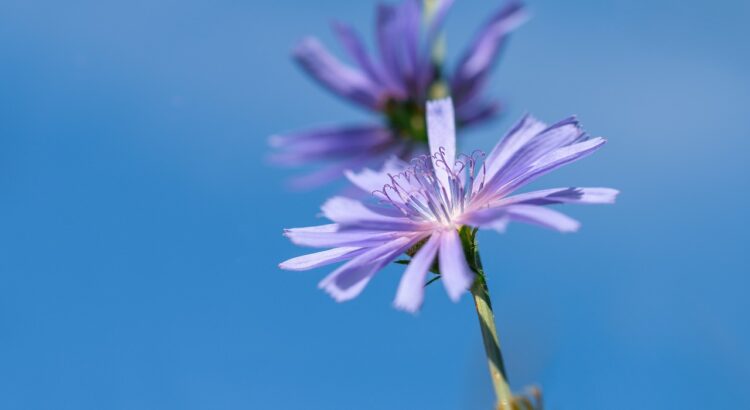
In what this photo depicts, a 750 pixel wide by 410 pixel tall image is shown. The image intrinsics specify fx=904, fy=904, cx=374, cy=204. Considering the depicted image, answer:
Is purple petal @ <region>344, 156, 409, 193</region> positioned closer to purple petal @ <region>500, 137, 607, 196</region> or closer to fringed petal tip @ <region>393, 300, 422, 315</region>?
purple petal @ <region>500, 137, 607, 196</region>

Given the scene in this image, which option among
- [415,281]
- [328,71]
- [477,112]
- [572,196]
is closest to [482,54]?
[477,112]

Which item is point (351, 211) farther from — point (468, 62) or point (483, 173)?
point (468, 62)

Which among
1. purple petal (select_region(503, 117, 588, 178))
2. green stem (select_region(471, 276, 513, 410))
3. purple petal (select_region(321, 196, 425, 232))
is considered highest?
purple petal (select_region(503, 117, 588, 178))

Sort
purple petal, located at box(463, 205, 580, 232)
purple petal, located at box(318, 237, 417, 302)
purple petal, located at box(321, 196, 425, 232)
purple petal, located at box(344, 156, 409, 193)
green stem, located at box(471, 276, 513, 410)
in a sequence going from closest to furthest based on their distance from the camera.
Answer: green stem, located at box(471, 276, 513, 410) → purple petal, located at box(463, 205, 580, 232) → purple petal, located at box(318, 237, 417, 302) → purple petal, located at box(321, 196, 425, 232) → purple petal, located at box(344, 156, 409, 193)

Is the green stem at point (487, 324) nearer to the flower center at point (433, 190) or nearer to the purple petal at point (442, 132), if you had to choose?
the flower center at point (433, 190)

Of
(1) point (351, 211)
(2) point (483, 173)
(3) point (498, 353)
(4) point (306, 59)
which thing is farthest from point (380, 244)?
(4) point (306, 59)

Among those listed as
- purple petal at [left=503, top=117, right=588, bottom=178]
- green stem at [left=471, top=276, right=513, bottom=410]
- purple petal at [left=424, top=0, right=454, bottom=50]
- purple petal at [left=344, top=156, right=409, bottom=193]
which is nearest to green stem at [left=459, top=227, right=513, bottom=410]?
green stem at [left=471, top=276, right=513, bottom=410]

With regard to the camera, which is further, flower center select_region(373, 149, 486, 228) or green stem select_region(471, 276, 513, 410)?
flower center select_region(373, 149, 486, 228)
